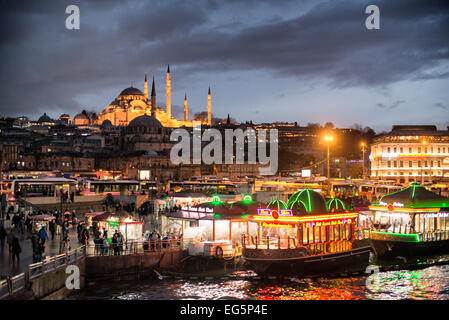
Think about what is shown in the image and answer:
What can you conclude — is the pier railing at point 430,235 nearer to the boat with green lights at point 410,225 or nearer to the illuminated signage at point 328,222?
the boat with green lights at point 410,225

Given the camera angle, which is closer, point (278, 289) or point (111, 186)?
point (278, 289)

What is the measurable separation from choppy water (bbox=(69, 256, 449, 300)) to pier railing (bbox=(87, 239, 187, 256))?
136 cm

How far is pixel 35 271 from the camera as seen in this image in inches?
551

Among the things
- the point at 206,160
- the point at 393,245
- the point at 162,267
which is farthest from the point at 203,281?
the point at 206,160

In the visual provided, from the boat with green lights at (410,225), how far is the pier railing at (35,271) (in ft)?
42.3

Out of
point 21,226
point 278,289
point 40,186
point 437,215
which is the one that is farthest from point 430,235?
point 40,186

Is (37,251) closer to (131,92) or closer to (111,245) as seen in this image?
(111,245)

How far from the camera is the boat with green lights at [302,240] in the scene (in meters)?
18.2

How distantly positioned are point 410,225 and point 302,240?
7.37 m

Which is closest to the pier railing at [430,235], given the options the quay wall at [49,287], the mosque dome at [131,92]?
the quay wall at [49,287]

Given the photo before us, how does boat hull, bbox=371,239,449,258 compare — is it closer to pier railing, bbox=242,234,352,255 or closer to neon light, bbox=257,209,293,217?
pier railing, bbox=242,234,352,255
